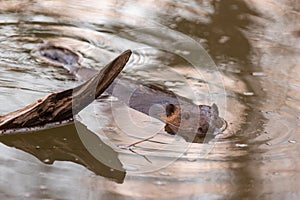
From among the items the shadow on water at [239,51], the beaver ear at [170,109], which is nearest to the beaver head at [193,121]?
the beaver ear at [170,109]

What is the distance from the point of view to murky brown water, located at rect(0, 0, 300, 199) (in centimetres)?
274

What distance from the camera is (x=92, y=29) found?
4.40 m

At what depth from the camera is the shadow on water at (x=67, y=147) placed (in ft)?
9.29

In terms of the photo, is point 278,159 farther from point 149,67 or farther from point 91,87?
point 149,67

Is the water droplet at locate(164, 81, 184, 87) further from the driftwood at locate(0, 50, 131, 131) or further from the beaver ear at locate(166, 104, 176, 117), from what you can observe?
the driftwood at locate(0, 50, 131, 131)

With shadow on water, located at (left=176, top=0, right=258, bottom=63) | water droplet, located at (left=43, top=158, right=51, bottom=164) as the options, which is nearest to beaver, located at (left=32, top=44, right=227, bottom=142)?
water droplet, located at (left=43, top=158, right=51, bottom=164)

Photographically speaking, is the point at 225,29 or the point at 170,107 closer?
the point at 170,107

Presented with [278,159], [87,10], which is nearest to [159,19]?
[87,10]

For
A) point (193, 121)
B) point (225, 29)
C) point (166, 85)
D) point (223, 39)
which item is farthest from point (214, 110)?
point (225, 29)

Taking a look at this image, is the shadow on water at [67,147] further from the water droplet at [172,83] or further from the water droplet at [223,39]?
the water droplet at [223,39]

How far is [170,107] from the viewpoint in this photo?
3.24 m

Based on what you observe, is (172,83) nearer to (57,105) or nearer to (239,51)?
(239,51)

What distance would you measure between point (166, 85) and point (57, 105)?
0.81 meters

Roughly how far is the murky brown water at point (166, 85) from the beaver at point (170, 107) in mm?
57
